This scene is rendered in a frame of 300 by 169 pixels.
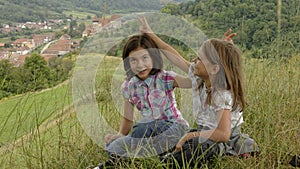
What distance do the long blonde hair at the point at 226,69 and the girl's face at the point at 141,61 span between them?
1.27ft

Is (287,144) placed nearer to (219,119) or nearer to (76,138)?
(219,119)

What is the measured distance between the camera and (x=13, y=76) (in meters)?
2.14

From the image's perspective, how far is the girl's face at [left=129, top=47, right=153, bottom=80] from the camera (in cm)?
195

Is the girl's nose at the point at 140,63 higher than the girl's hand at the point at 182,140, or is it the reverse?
the girl's nose at the point at 140,63

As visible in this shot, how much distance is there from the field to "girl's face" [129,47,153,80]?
210 mm

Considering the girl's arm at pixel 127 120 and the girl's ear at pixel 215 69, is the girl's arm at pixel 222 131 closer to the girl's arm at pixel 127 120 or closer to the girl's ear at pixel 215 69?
the girl's ear at pixel 215 69

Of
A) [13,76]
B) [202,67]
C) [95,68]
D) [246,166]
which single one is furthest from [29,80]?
[246,166]

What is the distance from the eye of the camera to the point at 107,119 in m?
2.21

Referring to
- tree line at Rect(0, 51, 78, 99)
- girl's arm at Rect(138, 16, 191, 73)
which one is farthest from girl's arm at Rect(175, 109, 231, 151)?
tree line at Rect(0, 51, 78, 99)

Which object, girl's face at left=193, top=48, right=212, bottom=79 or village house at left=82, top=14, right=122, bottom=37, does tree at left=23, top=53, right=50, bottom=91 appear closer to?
village house at left=82, top=14, right=122, bottom=37

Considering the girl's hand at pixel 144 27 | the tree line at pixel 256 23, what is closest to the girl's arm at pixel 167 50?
the girl's hand at pixel 144 27

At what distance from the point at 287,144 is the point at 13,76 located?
65.0 inches

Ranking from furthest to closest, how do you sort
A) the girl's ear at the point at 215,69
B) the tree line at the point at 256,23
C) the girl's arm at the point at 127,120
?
the tree line at the point at 256,23 → the girl's arm at the point at 127,120 → the girl's ear at the point at 215,69

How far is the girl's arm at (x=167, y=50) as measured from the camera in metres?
1.98
